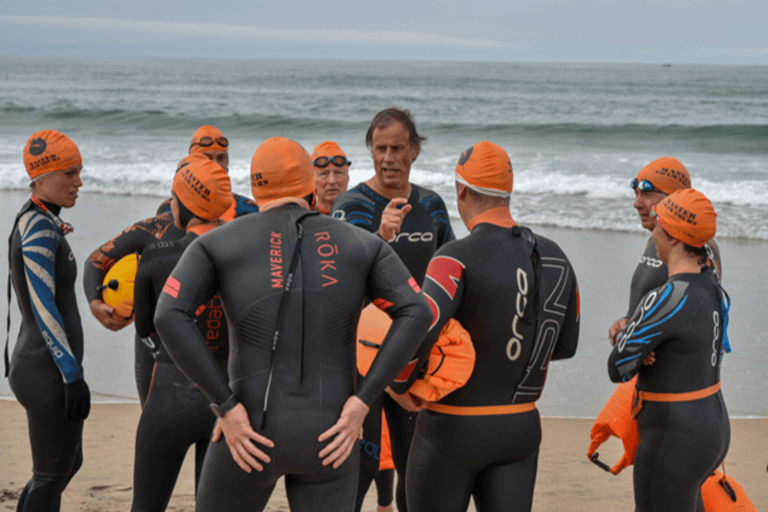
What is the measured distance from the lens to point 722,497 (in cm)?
373

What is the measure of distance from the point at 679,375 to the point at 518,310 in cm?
90

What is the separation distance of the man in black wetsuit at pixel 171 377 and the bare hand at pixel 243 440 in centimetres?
87

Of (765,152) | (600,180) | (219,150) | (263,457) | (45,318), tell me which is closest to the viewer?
(263,457)

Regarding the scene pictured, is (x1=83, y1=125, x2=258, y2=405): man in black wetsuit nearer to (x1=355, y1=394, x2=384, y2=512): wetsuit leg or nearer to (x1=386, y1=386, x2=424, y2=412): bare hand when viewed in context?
(x1=355, y1=394, x2=384, y2=512): wetsuit leg

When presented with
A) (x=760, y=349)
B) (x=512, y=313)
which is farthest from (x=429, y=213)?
(x=760, y=349)

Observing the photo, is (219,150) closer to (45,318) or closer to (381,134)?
(381,134)

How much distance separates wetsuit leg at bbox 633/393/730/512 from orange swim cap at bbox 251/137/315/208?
190cm

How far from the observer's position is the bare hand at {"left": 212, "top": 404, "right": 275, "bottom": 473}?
243cm

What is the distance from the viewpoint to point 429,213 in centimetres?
426

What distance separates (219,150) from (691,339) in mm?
3208

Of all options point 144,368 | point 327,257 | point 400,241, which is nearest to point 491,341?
point 327,257

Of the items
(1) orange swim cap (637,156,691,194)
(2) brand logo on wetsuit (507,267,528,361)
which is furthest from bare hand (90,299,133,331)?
(1) orange swim cap (637,156,691,194)

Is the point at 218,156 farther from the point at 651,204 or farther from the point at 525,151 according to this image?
the point at 525,151

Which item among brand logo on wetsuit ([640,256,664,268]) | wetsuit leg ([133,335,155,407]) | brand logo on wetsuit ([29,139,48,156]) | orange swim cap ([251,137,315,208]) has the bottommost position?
wetsuit leg ([133,335,155,407])
